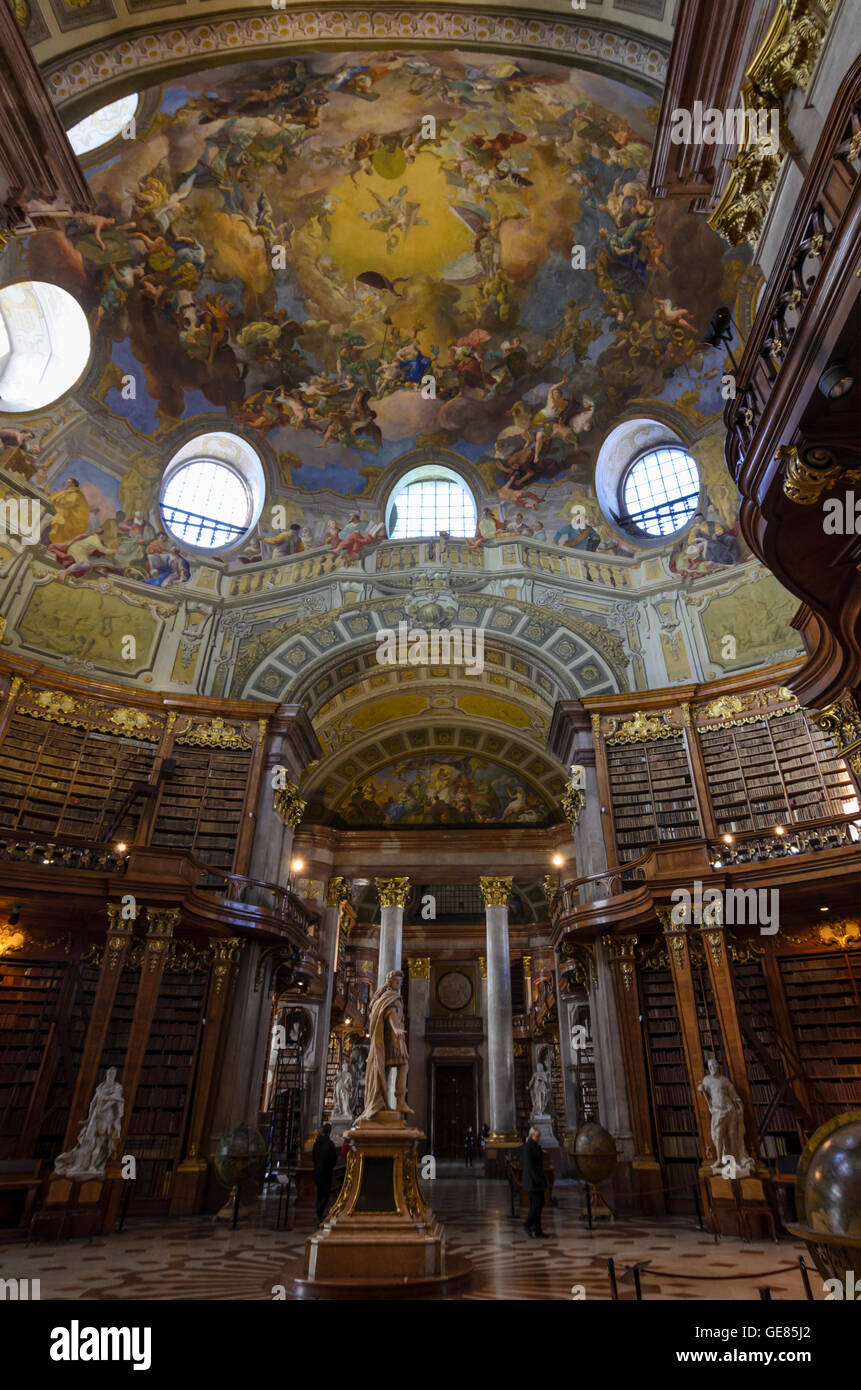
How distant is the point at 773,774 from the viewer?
→ 43.1 feet

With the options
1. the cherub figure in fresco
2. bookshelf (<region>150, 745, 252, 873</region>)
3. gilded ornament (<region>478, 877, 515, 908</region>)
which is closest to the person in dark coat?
gilded ornament (<region>478, 877, 515, 908</region>)

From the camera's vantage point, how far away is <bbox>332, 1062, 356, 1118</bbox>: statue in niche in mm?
17422

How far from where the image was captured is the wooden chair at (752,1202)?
8695 millimetres

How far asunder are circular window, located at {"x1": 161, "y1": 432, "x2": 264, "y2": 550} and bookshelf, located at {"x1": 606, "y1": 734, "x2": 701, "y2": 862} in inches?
411

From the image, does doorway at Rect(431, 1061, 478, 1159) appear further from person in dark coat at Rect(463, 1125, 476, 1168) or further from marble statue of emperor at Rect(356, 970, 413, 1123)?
marble statue of emperor at Rect(356, 970, 413, 1123)

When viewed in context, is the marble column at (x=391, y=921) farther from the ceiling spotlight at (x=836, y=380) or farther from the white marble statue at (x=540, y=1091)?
the ceiling spotlight at (x=836, y=380)

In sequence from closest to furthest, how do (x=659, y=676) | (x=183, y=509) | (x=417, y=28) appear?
(x=417, y=28), (x=659, y=676), (x=183, y=509)

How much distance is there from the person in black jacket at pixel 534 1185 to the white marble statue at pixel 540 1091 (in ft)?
32.9

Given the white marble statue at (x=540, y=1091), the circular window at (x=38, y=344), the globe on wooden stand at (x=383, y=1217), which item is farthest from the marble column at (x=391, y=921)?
the circular window at (x=38, y=344)

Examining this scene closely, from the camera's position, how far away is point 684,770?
46.5ft

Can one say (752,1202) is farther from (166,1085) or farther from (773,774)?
(166,1085)
